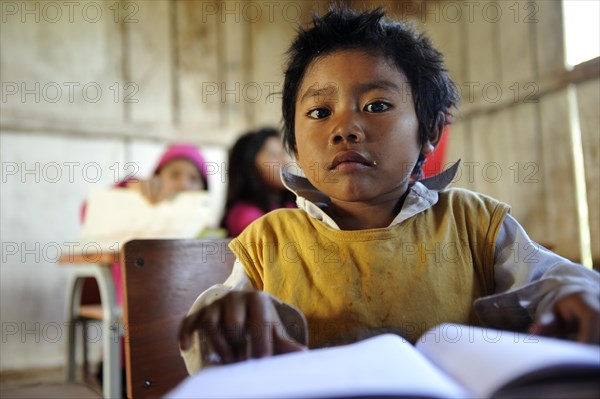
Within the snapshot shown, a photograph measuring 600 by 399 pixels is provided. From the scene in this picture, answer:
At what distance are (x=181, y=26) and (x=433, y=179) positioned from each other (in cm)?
267

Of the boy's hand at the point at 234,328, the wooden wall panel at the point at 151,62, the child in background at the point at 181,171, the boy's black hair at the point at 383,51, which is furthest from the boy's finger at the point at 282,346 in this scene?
the wooden wall panel at the point at 151,62

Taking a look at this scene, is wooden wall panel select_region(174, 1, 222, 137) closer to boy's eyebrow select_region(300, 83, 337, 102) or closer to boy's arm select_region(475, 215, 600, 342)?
boy's eyebrow select_region(300, 83, 337, 102)

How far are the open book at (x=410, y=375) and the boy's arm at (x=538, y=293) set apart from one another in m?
0.05

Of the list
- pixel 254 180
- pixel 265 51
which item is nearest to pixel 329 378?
pixel 254 180

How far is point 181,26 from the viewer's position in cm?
319

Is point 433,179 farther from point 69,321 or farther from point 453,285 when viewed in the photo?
point 69,321

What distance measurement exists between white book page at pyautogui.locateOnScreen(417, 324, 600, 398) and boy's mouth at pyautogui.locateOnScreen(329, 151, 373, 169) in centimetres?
26

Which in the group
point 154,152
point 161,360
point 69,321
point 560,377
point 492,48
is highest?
point 492,48

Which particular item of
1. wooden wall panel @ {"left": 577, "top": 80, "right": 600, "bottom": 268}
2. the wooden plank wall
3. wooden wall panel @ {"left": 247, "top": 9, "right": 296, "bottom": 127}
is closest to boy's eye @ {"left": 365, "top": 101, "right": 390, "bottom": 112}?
wooden wall panel @ {"left": 577, "top": 80, "right": 600, "bottom": 268}

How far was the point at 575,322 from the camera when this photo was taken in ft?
1.61

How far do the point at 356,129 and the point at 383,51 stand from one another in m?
0.15

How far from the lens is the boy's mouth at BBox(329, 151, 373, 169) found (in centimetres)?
73

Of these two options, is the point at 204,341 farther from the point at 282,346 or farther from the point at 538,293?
the point at 538,293

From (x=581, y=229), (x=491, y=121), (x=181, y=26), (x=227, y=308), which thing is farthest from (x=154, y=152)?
(x=227, y=308)
